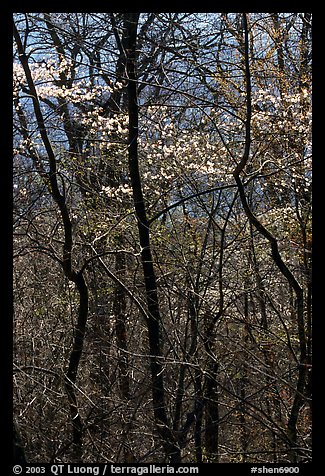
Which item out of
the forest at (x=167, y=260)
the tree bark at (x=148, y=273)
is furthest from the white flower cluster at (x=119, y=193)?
the tree bark at (x=148, y=273)

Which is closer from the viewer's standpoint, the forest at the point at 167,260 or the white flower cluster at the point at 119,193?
the forest at the point at 167,260

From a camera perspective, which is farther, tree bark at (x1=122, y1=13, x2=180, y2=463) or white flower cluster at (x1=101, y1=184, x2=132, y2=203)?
white flower cluster at (x1=101, y1=184, x2=132, y2=203)

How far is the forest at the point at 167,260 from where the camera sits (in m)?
4.04

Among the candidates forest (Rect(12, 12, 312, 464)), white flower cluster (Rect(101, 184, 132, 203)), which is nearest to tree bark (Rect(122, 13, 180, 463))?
forest (Rect(12, 12, 312, 464))

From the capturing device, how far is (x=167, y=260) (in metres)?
4.91

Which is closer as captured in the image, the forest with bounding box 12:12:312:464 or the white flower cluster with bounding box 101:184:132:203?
the forest with bounding box 12:12:312:464

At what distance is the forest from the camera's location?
404 centimetres

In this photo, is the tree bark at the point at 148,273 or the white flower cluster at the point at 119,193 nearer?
the tree bark at the point at 148,273

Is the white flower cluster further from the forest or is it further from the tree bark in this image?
the tree bark

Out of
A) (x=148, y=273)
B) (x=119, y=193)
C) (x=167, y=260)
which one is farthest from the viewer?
(x=119, y=193)

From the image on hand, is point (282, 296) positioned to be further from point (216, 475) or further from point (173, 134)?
point (216, 475)

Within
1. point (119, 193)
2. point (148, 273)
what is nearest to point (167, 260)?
point (148, 273)

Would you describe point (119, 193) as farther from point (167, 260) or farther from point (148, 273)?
point (148, 273)

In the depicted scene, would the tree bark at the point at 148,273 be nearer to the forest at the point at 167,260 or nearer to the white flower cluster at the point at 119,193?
the forest at the point at 167,260
